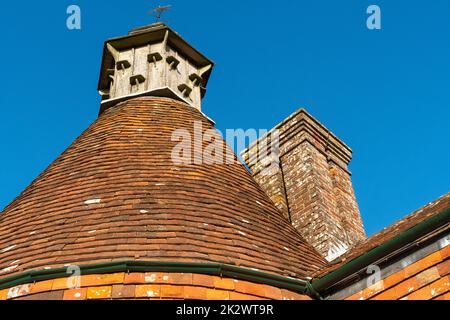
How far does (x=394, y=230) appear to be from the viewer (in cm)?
692

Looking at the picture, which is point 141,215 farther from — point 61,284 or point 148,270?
point 61,284

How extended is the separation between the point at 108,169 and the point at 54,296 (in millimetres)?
2437

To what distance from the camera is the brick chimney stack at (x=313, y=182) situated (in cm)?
1017

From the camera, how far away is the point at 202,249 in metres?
6.32

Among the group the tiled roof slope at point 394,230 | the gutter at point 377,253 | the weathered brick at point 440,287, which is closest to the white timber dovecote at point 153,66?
the tiled roof slope at point 394,230

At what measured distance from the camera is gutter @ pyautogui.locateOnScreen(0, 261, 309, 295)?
230 inches

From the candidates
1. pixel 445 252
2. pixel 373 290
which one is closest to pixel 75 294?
pixel 373 290

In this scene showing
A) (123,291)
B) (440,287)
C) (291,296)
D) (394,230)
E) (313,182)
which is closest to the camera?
(440,287)

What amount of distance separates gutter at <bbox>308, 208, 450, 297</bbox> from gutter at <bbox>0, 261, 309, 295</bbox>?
1.60ft

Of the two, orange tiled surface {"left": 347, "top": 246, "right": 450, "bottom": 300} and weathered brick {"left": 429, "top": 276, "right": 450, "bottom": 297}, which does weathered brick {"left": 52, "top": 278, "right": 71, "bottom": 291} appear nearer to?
orange tiled surface {"left": 347, "top": 246, "right": 450, "bottom": 300}

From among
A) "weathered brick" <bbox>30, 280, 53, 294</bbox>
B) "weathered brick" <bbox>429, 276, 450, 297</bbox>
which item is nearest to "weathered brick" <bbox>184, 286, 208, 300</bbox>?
"weathered brick" <bbox>30, 280, 53, 294</bbox>

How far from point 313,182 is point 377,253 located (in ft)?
16.0
